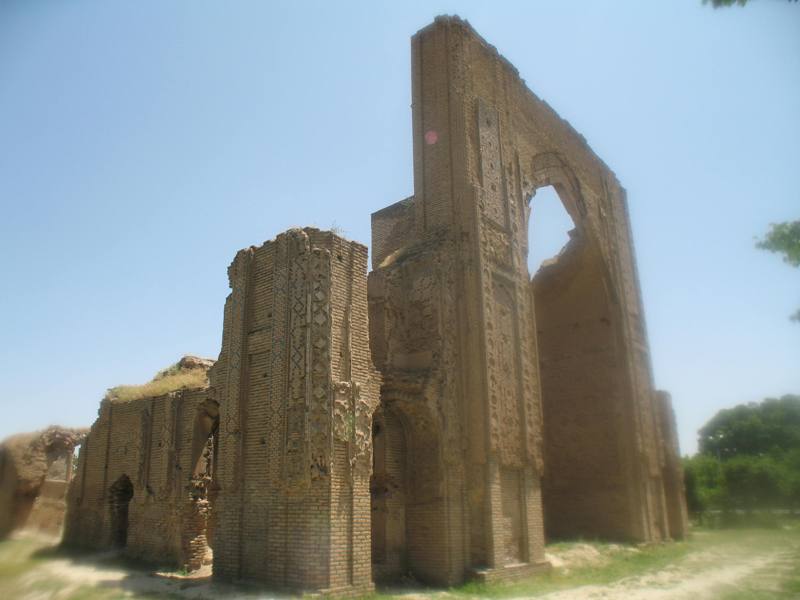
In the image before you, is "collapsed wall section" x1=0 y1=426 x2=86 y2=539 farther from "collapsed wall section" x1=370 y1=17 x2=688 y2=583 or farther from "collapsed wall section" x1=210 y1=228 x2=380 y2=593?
"collapsed wall section" x1=370 y1=17 x2=688 y2=583

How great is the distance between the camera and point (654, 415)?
18344 mm

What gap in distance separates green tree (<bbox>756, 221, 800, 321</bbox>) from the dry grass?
10.7m

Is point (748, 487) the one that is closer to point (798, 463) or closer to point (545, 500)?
point (798, 463)

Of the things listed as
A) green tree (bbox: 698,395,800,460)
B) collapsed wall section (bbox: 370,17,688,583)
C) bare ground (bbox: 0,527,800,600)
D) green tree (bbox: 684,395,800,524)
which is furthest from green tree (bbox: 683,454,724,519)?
green tree (bbox: 698,395,800,460)

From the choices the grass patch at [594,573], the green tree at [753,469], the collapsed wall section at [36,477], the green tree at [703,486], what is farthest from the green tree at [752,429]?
the collapsed wall section at [36,477]

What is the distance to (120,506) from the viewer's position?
14758mm

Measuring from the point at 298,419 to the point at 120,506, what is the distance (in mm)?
8367

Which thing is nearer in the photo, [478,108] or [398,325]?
[398,325]

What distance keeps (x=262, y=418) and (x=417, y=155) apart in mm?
6584

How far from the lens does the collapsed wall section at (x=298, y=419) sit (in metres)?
8.43

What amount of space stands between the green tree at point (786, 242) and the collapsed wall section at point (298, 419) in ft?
19.0

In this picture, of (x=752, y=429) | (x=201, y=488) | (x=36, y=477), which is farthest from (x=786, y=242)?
(x=752, y=429)

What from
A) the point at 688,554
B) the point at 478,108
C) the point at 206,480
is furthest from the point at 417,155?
the point at 688,554

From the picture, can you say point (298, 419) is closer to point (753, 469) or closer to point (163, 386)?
point (163, 386)
